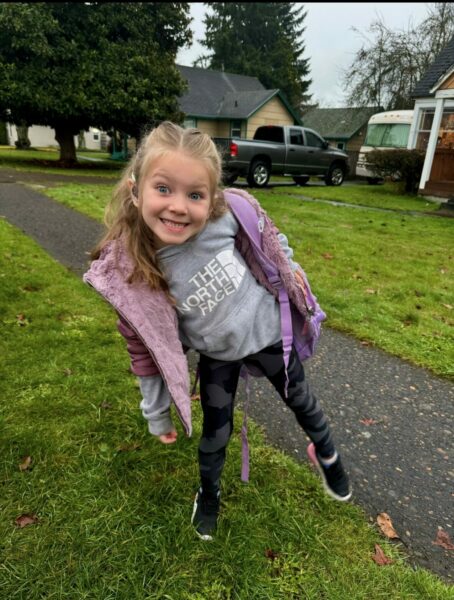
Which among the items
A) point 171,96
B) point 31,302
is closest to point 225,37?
point 171,96

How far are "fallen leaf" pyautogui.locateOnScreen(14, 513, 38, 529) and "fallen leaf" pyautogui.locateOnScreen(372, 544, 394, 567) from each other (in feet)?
4.83

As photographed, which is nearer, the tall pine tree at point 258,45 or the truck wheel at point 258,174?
the truck wheel at point 258,174

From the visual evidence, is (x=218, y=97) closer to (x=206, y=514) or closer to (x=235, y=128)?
(x=235, y=128)

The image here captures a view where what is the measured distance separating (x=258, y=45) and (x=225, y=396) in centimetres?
5496

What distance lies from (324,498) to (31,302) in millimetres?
3174

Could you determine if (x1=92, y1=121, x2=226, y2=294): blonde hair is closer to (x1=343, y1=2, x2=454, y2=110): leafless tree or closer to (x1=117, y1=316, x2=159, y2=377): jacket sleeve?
(x1=117, y1=316, x2=159, y2=377): jacket sleeve

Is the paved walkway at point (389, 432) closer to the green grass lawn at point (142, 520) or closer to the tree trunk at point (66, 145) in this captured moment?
the green grass lawn at point (142, 520)

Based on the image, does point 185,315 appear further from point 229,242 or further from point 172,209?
point 172,209

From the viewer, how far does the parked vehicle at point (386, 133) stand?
21156mm

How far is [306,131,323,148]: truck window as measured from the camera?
16094mm

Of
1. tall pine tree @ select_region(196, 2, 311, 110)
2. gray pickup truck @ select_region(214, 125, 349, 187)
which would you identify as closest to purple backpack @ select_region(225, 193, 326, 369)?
gray pickup truck @ select_region(214, 125, 349, 187)

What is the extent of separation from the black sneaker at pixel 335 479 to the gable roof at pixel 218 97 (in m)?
27.9

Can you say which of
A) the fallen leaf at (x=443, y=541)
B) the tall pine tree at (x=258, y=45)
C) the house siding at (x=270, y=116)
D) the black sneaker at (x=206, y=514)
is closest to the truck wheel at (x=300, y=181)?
the house siding at (x=270, y=116)

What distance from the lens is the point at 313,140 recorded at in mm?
16219
